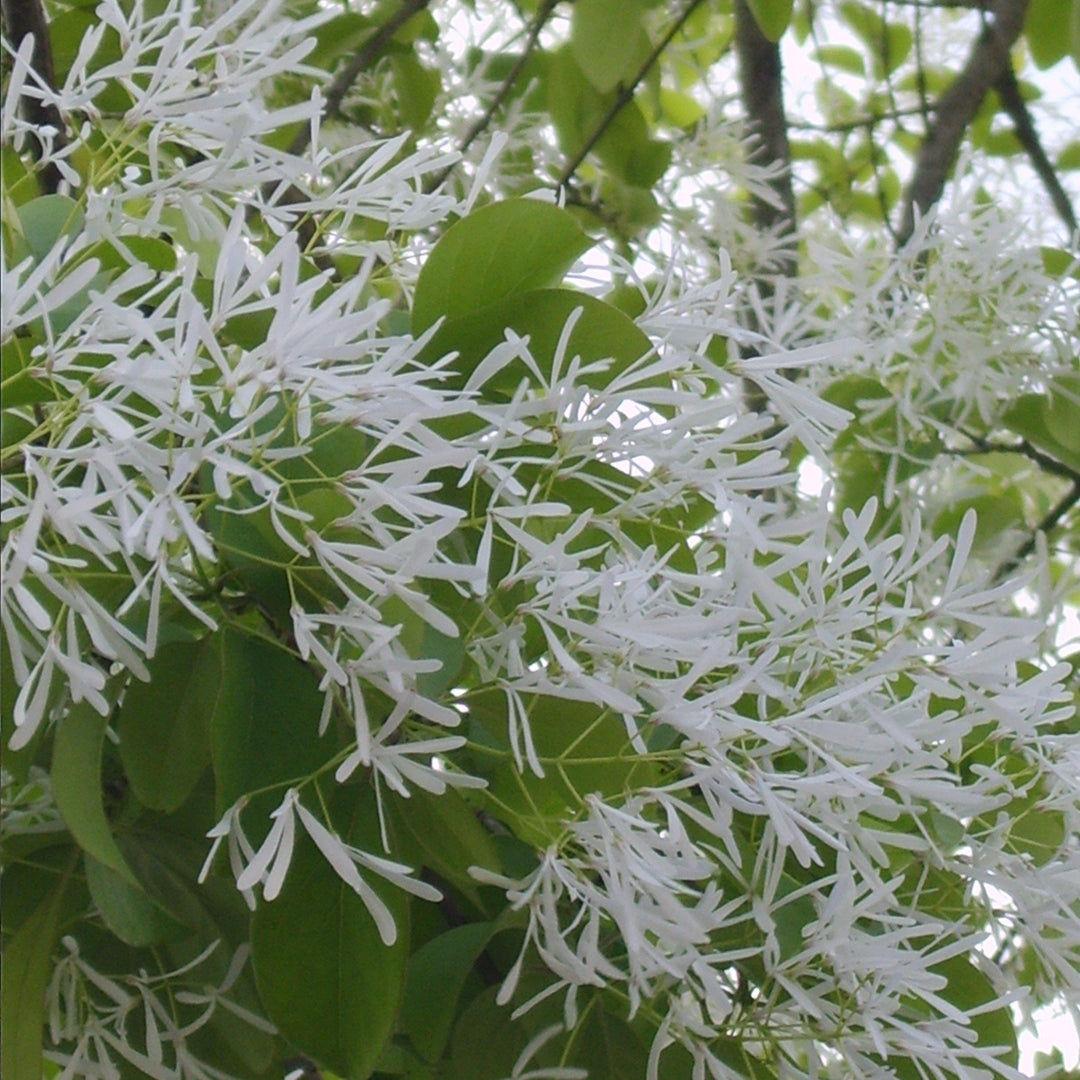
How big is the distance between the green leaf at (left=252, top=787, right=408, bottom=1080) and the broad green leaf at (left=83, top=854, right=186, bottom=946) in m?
0.03

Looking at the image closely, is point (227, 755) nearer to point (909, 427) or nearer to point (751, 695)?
point (751, 695)

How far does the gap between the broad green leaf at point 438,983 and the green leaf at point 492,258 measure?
15 cm

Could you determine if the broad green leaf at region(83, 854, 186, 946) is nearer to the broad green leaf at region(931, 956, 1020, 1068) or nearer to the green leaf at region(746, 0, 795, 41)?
the broad green leaf at region(931, 956, 1020, 1068)

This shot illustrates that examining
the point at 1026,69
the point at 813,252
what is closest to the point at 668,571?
the point at 813,252

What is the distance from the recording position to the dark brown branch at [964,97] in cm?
96

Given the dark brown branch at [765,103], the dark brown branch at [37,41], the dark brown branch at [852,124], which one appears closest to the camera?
the dark brown branch at [37,41]

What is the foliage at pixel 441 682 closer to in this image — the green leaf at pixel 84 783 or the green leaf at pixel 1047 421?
the green leaf at pixel 84 783

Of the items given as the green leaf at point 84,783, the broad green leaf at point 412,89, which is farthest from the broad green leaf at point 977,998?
the broad green leaf at point 412,89

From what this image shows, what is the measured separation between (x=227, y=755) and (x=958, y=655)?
6.8 inches

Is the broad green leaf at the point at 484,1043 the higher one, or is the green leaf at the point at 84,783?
the green leaf at the point at 84,783

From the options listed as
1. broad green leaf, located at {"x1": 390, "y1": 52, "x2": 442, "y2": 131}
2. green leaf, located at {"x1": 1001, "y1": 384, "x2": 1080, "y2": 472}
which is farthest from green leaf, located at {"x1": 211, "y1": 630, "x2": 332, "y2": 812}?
broad green leaf, located at {"x1": 390, "y1": 52, "x2": 442, "y2": 131}

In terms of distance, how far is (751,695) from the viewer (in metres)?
0.36

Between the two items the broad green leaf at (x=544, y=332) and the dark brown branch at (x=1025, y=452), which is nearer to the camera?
the broad green leaf at (x=544, y=332)

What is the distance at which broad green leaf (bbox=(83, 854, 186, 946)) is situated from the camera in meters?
0.33
